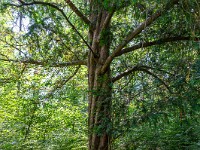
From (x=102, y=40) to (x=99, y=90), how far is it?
0.60 m

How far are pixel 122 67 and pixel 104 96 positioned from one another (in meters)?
0.48

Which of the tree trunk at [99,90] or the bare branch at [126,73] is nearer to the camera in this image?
the tree trunk at [99,90]

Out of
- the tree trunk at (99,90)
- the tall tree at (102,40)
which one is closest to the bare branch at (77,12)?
the tall tree at (102,40)

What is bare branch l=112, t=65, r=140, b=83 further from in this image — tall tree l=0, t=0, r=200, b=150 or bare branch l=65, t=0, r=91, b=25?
bare branch l=65, t=0, r=91, b=25

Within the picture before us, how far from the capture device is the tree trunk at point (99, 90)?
2.53 m

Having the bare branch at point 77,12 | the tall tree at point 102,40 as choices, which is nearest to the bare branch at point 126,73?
the tall tree at point 102,40

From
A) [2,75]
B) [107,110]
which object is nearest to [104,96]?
[107,110]

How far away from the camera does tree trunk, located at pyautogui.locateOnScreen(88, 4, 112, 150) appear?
8.29ft

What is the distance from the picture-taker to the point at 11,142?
3.66m

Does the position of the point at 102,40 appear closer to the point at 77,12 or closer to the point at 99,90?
the point at 77,12

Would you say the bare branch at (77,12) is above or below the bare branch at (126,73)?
above

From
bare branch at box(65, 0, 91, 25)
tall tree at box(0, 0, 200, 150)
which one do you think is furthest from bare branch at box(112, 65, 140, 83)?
bare branch at box(65, 0, 91, 25)

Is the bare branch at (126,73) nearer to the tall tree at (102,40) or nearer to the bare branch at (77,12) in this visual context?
the tall tree at (102,40)

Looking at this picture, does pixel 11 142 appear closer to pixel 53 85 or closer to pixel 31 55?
pixel 53 85
